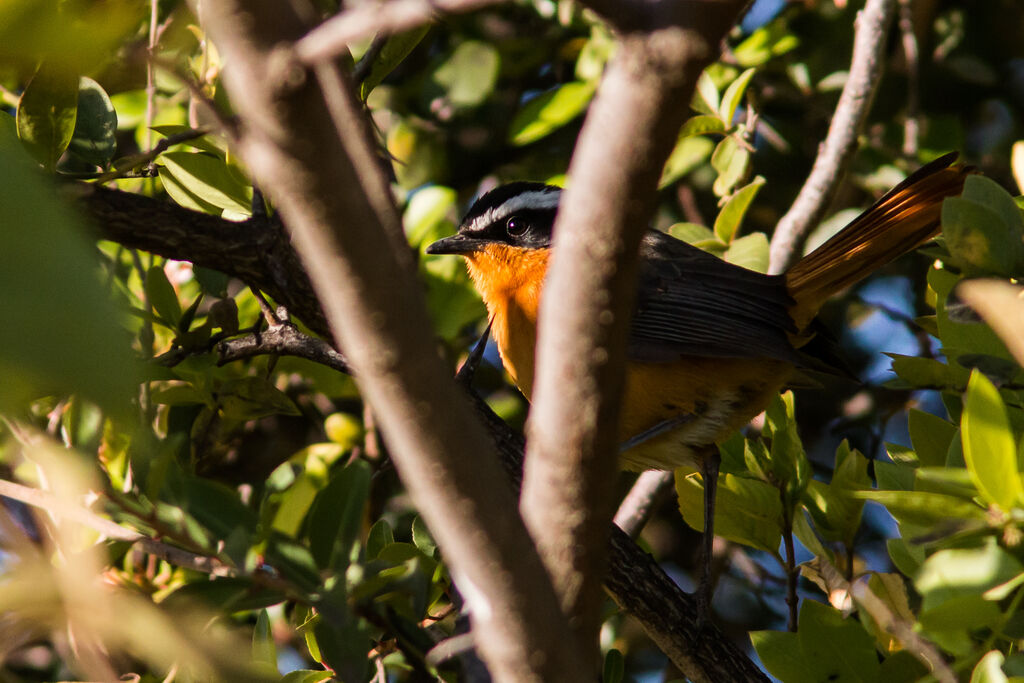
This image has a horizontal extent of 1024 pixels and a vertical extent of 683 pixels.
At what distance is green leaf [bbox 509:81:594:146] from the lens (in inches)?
166

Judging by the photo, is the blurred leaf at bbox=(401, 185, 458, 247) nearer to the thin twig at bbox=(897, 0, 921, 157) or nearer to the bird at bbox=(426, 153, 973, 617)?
the bird at bbox=(426, 153, 973, 617)

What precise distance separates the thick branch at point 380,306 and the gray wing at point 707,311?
2.44 m

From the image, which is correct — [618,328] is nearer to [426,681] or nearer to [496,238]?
[426,681]

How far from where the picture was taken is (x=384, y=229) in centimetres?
105

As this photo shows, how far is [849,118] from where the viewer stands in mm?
3840

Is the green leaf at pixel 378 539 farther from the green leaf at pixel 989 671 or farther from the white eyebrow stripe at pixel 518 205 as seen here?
the white eyebrow stripe at pixel 518 205

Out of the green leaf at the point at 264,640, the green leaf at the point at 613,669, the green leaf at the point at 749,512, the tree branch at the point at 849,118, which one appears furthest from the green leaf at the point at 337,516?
the tree branch at the point at 849,118

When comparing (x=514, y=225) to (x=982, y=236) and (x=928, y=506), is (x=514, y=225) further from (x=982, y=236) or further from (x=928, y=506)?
(x=928, y=506)

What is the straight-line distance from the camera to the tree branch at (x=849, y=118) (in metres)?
3.79

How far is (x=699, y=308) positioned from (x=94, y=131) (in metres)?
2.22

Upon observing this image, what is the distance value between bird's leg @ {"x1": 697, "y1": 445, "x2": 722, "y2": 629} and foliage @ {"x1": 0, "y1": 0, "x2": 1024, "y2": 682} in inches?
2.2

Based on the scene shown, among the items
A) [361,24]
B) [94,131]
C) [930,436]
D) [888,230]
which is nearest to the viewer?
[361,24]

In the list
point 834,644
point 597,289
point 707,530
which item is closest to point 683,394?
point 707,530

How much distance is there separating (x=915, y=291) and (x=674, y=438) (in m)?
1.96
